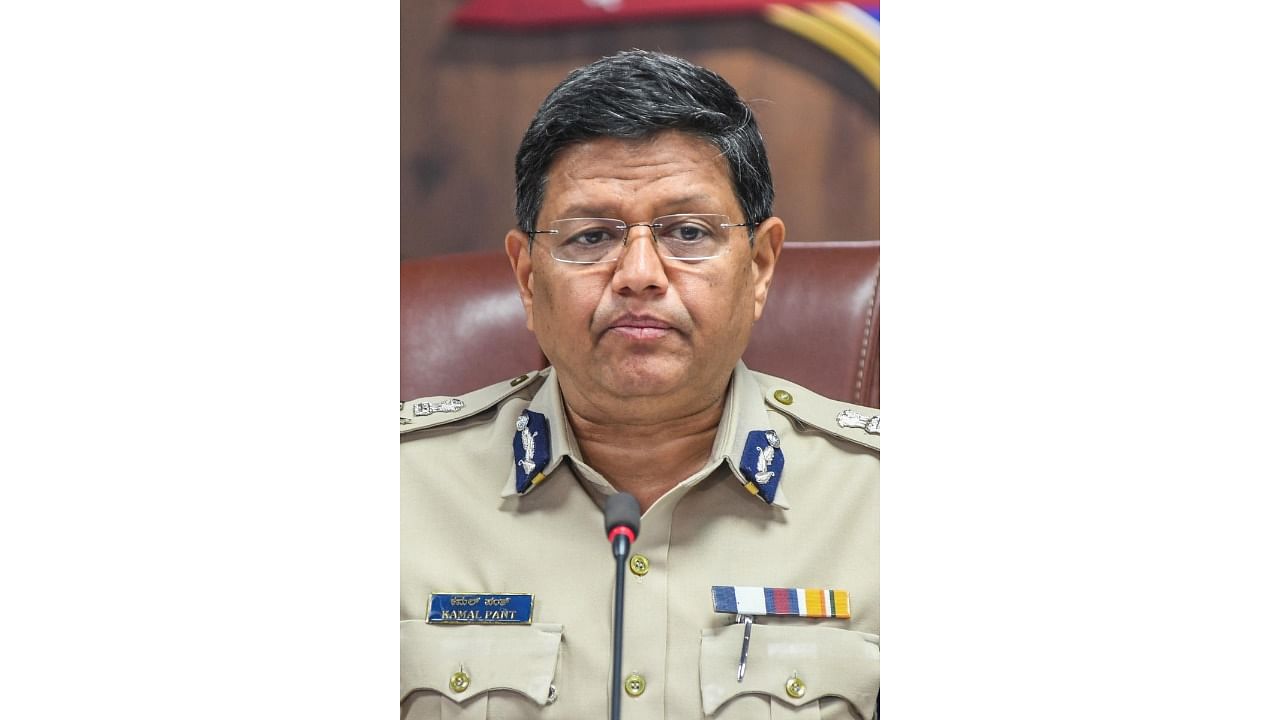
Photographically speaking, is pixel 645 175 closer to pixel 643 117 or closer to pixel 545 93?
pixel 643 117

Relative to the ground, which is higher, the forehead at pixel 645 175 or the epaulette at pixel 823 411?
the forehead at pixel 645 175

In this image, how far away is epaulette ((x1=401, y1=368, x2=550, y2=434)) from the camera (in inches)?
56.9

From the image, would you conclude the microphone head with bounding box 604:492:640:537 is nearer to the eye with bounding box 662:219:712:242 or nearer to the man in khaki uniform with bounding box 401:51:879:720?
the man in khaki uniform with bounding box 401:51:879:720

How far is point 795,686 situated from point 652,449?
12.2 inches

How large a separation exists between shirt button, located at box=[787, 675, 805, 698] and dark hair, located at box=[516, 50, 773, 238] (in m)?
0.51

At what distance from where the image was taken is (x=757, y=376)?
145 centimetres

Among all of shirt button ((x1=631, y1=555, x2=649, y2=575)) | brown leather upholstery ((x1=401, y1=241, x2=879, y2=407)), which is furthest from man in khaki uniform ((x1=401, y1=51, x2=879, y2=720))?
brown leather upholstery ((x1=401, y1=241, x2=879, y2=407))

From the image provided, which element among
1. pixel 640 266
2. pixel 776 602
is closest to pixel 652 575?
pixel 776 602

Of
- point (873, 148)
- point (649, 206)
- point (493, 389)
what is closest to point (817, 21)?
point (873, 148)

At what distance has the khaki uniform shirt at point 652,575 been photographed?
4.20 ft

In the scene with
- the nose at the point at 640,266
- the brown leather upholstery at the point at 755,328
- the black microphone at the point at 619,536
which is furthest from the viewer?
the brown leather upholstery at the point at 755,328

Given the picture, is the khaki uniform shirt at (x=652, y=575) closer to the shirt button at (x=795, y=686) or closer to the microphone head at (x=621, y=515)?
the shirt button at (x=795, y=686)

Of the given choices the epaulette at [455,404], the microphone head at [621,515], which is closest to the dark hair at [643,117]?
the epaulette at [455,404]

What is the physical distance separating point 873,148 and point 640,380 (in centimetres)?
41
